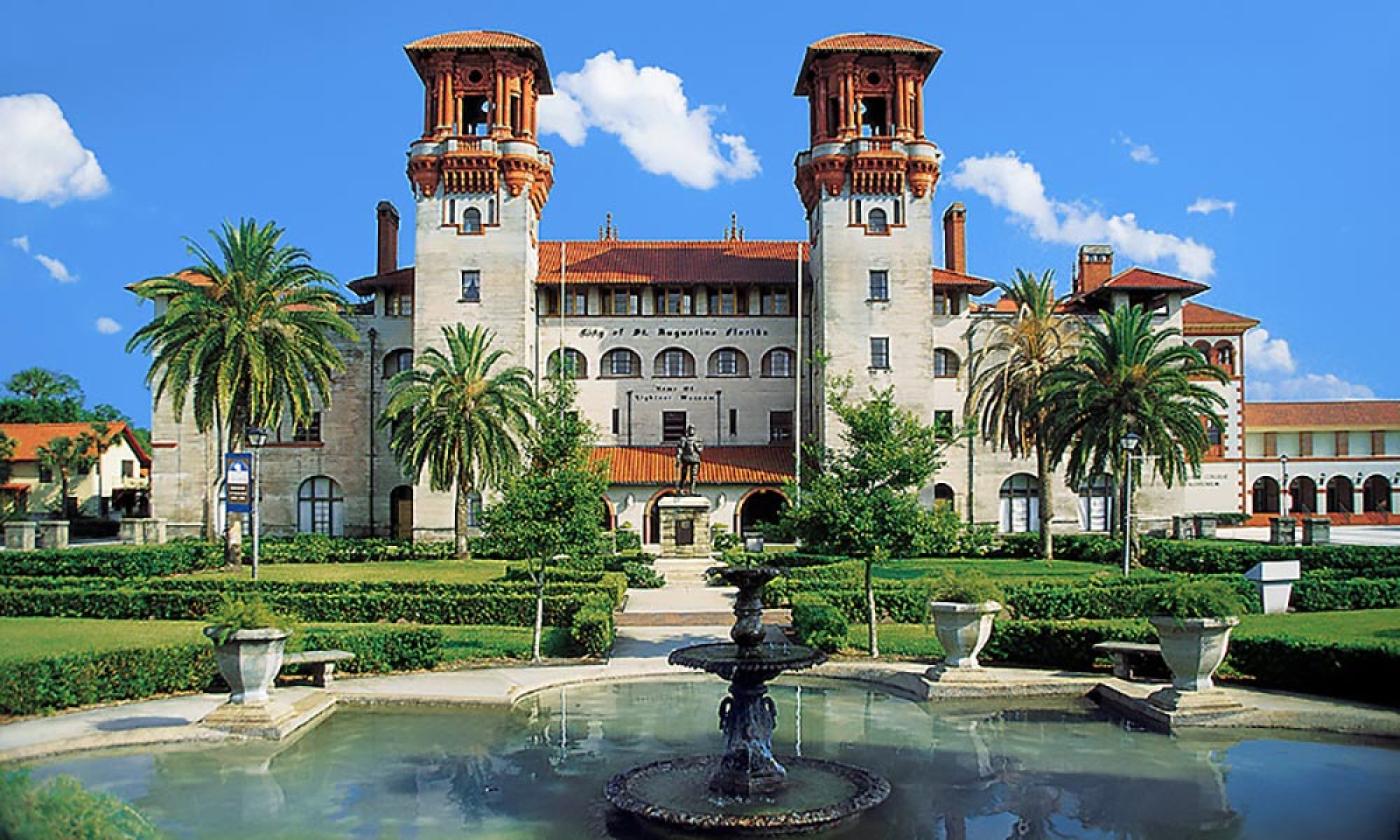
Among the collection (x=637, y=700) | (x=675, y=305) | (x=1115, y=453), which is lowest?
(x=637, y=700)

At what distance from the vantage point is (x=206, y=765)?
560 inches

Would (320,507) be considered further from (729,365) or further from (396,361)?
(729,365)

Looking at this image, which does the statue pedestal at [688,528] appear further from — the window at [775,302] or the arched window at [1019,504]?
the arched window at [1019,504]

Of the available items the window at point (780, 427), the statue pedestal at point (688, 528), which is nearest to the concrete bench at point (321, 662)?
the statue pedestal at point (688, 528)

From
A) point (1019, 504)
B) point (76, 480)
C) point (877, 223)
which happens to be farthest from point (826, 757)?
point (76, 480)

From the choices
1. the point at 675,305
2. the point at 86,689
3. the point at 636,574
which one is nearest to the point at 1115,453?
the point at 636,574

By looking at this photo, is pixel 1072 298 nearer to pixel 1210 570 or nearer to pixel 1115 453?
pixel 1115 453

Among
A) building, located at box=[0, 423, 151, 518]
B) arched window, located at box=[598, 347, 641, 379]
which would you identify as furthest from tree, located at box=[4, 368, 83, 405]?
arched window, located at box=[598, 347, 641, 379]

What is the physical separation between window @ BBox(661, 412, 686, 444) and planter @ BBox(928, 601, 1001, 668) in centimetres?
3932

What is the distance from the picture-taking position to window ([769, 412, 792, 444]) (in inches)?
2295

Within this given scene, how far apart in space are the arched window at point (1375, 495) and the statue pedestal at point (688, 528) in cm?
5045

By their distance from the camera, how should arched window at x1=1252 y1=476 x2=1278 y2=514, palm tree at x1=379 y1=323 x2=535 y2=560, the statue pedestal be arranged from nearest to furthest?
palm tree at x1=379 y1=323 x2=535 y2=560 < the statue pedestal < arched window at x1=1252 y1=476 x2=1278 y2=514

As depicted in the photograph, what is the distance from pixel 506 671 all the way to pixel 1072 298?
153 ft

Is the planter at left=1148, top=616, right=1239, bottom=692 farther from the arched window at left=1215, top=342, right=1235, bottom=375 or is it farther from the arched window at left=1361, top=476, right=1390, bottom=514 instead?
the arched window at left=1361, top=476, right=1390, bottom=514
